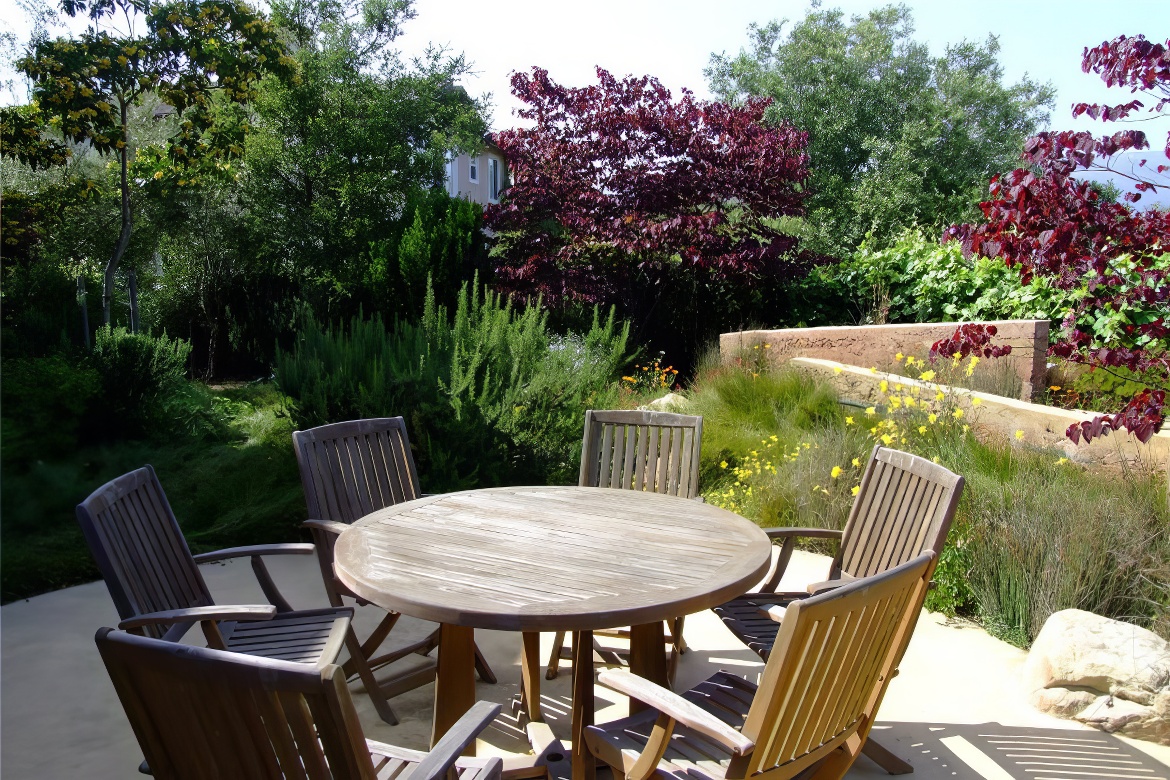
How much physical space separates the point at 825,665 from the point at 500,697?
1.76 meters

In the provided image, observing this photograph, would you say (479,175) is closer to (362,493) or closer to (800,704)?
(362,493)

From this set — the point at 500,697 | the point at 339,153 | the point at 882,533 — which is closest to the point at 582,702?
the point at 500,697

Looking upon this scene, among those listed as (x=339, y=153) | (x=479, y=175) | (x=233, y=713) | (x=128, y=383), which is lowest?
(x=128, y=383)

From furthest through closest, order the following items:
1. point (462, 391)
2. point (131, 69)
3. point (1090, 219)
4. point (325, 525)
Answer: point (131, 69) < point (462, 391) < point (1090, 219) < point (325, 525)

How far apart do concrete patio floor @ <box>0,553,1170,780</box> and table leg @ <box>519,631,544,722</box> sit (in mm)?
83

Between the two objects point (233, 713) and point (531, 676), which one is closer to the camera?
point (233, 713)

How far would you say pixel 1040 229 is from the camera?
3.68m

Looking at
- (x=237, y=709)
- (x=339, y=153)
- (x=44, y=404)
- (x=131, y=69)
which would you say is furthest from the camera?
(x=339, y=153)

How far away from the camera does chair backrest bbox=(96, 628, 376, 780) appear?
1.28 m

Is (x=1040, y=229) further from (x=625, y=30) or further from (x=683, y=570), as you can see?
(x=625, y=30)

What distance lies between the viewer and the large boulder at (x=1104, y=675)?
287 cm

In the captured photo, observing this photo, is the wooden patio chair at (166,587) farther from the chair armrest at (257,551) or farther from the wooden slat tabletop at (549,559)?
the wooden slat tabletop at (549,559)

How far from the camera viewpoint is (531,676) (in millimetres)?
2883

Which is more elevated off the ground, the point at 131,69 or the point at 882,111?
the point at 882,111
